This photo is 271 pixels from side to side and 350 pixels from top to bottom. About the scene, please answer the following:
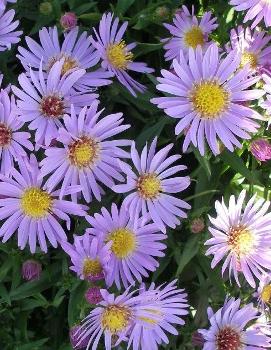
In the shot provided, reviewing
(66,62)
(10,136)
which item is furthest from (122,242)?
(66,62)

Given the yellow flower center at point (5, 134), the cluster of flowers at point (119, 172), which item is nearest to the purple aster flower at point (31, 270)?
the cluster of flowers at point (119, 172)

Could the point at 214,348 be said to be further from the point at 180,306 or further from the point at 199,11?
the point at 199,11

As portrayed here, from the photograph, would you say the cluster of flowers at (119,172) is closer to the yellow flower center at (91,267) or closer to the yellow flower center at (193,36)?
the yellow flower center at (91,267)

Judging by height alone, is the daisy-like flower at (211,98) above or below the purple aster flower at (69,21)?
below

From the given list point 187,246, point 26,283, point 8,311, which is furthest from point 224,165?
point 8,311

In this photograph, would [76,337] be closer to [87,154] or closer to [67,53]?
[87,154]

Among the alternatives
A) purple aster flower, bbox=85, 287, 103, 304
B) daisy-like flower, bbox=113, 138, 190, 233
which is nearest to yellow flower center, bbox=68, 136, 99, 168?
daisy-like flower, bbox=113, 138, 190, 233

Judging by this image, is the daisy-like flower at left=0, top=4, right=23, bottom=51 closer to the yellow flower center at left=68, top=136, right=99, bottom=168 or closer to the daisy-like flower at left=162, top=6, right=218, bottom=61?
the yellow flower center at left=68, top=136, right=99, bottom=168
